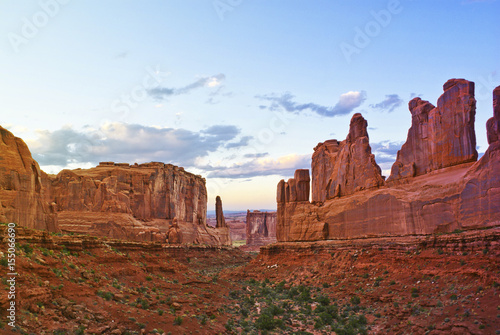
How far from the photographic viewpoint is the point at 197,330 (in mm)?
22547

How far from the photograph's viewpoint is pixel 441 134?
32.9 metres

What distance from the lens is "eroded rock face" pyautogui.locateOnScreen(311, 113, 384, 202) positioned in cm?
4238

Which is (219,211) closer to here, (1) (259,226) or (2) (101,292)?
(1) (259,226)

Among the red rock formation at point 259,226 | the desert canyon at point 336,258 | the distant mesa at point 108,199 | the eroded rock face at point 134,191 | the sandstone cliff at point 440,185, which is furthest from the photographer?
the red rock formation at point 259,226

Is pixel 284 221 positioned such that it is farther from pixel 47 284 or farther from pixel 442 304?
pixel 47 284

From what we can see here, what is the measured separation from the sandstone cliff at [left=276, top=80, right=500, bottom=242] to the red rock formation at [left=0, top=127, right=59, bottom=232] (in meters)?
26.8

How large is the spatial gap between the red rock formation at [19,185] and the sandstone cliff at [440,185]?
26.8 m

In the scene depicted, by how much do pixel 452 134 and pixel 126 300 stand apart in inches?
998

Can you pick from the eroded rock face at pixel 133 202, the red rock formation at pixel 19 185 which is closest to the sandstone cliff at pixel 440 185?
the red rock formation at pixel 19 185

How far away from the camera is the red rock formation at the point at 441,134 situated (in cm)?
3103

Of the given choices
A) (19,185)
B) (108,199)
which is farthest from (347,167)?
(108,199)

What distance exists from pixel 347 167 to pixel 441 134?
13.8 meters

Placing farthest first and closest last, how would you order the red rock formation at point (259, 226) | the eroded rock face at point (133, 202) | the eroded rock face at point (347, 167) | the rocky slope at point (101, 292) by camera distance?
the red rock formation at point (259, 226), the eroded rock face at point (133, 202), the eroded rock face at point (347, 167), the rocky slope at point (101, 292)

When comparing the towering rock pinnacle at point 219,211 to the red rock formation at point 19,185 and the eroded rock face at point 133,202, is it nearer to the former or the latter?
the eroded rock face at point 133,202
